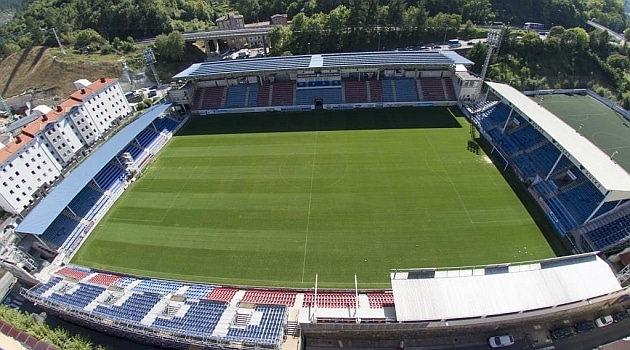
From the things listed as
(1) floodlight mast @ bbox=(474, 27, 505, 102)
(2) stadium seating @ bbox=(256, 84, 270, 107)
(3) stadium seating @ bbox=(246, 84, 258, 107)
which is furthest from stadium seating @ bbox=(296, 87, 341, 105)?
(1) floodlight mast @ bbox=(474, 27, 505, 102)

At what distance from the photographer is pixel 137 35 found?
6825 cm

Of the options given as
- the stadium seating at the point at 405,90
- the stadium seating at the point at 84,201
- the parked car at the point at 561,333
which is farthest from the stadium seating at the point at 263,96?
the parked car at the point at 561,333

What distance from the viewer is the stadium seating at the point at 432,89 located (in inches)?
1538

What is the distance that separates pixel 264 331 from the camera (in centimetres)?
1631

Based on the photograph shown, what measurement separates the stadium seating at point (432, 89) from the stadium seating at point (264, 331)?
113ft

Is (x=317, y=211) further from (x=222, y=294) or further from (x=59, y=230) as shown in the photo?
(x=59, y=230)

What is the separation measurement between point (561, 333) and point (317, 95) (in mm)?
35020

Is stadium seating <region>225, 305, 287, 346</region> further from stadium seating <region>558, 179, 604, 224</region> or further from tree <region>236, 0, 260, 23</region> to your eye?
tree <region>236, 0, 260, 23</region>

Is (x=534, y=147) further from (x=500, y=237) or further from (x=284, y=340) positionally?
(x=284, y=340)

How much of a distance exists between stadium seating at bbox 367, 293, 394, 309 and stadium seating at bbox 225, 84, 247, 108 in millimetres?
32637

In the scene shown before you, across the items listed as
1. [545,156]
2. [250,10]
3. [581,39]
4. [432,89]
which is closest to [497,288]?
[545,156]

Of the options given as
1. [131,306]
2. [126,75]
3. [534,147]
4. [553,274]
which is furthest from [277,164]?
[126,75]

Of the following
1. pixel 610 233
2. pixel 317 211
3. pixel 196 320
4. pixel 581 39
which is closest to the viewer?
pixel 196 320

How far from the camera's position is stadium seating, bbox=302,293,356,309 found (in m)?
18.2
